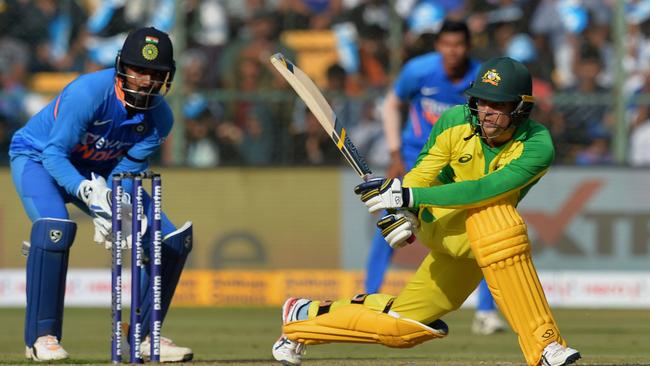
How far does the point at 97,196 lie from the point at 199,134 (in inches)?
237

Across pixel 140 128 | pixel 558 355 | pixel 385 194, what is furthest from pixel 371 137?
pixel 558 355

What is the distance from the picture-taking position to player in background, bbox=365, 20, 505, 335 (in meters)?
8.83

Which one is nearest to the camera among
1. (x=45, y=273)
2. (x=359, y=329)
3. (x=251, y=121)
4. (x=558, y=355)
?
(x=558, y=355)

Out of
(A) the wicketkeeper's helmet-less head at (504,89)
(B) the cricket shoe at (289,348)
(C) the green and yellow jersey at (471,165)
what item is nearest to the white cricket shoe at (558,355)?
(C) the green and yellow jersey at (471,165)

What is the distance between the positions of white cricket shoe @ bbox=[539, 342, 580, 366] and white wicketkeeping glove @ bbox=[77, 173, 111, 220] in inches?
86.3

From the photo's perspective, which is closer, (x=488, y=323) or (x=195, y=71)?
(x=488, y=323)

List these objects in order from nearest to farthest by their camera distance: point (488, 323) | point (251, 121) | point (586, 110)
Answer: point (488, 323)
point (586, 110)
point (251, 121)

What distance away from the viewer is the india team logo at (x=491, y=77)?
5.70 meters

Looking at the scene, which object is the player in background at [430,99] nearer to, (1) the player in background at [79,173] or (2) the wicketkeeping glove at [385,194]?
(1) the player in background at [79,173]

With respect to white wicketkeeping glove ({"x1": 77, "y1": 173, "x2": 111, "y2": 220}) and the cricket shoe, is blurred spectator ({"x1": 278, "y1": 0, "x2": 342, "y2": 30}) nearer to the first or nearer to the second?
white wicketkeeping glove ({"x1": 77, "y1": 173, "x2": 111, "y2": 220})

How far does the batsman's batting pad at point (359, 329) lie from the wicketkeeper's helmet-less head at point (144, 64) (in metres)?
1.51

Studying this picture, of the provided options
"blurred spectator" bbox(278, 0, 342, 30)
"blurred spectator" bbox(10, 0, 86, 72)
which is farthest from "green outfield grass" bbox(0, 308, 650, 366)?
"blurred spectator" bbox(278, 0, 342, 30)

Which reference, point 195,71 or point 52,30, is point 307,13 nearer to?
point 195,71

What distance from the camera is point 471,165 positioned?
586 centimetres
